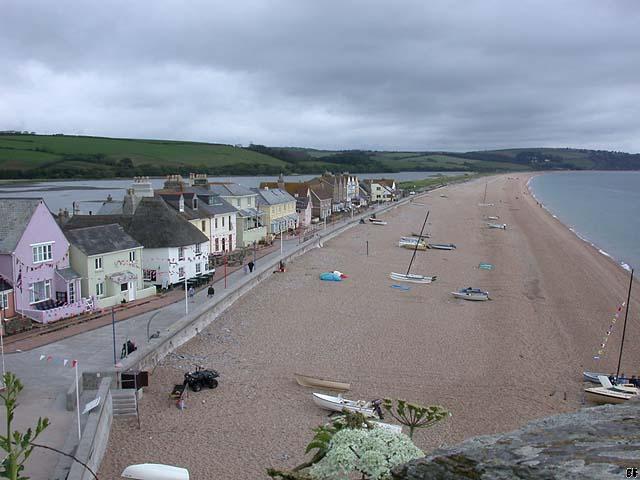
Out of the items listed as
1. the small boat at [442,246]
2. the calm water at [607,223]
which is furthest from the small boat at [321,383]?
the calm water at [607,223]

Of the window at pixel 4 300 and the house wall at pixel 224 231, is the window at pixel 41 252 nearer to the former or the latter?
the window at pixel 4 300

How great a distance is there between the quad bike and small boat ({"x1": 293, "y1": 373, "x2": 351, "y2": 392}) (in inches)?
103

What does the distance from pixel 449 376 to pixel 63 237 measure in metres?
16.1

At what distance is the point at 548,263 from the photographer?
41594 mm

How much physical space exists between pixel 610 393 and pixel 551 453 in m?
15.3

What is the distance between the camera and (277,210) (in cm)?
5006

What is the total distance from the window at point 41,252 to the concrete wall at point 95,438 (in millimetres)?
9143

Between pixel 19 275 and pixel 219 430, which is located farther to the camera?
pixel 19 275

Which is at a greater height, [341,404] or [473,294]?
[473,294]

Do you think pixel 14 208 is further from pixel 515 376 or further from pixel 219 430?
pixel 515 376

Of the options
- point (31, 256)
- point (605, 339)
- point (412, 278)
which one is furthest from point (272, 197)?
point (605, 339)

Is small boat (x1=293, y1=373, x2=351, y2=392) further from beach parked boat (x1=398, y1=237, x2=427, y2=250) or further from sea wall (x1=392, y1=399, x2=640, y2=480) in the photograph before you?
beach parked boat (x1=398, y1=237, x2=427, y2=250)

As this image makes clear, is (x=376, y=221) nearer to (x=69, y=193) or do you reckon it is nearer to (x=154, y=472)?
(x=154, y=472)

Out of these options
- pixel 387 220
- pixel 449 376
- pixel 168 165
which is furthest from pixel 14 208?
pixel 168 165
